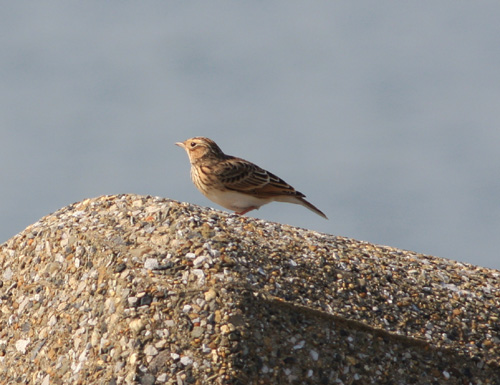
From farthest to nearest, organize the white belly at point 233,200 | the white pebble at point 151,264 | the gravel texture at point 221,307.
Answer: the white belly at point 233,200 → the white pebble at point 151,264 → the gravel texture at point 221,307

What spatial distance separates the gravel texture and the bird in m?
3.30

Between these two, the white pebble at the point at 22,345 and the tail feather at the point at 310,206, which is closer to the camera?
the white pebble at the point at 22,345

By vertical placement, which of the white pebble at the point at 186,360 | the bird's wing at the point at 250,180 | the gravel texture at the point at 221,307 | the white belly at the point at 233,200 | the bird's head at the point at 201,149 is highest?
the bird's head at the point at 201,149

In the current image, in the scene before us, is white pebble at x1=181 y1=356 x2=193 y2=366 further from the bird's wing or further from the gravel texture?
the bird's wing

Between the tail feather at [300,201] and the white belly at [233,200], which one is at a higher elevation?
the tail feather at [300,201]

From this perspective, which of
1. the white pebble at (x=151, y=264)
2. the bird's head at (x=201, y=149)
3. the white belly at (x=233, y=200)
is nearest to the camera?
the white pebble at (x=151, y=264)

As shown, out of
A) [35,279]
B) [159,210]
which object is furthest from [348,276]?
[35,279]

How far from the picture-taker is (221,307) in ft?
24.8

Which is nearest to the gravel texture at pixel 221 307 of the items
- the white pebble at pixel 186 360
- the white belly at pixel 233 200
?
the white pebble at pixel 186 360

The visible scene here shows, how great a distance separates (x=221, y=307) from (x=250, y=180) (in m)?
5.38

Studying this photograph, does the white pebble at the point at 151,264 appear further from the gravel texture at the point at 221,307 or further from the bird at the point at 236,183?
the bird at the point at 236,183

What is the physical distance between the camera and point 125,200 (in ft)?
30.7

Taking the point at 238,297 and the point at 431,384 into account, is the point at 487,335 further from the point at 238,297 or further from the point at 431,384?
the point at 238,297

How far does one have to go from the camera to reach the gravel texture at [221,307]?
7.44 m
